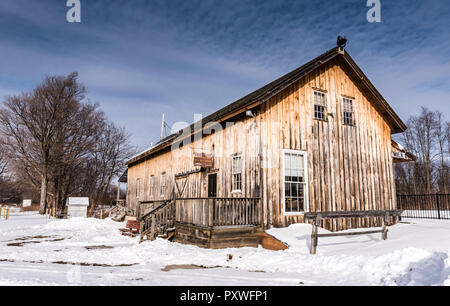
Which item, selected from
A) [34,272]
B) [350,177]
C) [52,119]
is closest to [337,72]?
[350,177]

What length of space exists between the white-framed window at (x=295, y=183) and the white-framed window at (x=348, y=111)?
3.16 metres

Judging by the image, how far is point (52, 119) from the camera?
29.2 m

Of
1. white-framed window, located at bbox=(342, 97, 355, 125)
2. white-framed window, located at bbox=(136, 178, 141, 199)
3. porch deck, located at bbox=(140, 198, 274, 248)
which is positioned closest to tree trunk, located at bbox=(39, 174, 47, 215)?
white-framed window, located at bbox=(136, 178, 141, 199)

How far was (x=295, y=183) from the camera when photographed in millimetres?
11453

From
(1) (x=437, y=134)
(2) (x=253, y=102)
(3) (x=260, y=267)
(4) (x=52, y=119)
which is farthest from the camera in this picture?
(1) (x=437, y=134)

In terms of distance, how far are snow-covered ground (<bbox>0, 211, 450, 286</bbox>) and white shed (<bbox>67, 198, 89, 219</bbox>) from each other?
1514 cm

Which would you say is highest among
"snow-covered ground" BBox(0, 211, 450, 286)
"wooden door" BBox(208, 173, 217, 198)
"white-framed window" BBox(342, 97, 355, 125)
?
"white-framed window" BBox(342, 97, 355, 125)

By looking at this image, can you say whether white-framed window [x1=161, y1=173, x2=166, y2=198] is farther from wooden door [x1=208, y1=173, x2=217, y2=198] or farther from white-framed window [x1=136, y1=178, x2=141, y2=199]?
wooden door [x1=208, y1=173, x2=217, y2=198]

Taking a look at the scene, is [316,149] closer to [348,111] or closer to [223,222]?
[348,111]

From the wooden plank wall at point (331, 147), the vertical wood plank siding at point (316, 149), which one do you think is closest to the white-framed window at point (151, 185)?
the vertical wood plank siding at point (316, 149)

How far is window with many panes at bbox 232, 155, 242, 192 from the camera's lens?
11.8 meters

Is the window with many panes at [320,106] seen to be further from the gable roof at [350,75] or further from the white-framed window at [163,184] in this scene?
the white-framed window at [163,184]

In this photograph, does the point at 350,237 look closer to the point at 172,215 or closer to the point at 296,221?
the point at 296,221
